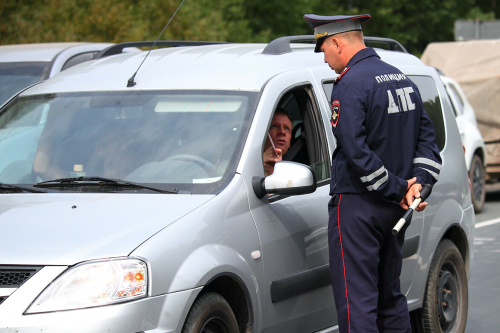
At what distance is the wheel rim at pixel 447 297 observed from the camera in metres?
5.09

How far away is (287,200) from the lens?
12.8 ft

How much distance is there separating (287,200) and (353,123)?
58 centimetres

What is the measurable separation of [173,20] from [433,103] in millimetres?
15427

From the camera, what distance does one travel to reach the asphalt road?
232 inches

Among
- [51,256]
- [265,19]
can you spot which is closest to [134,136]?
[51,256]

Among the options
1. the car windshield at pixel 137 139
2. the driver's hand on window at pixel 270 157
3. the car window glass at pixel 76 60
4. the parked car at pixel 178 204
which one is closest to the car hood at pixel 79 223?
the parked car at pixel 178 204

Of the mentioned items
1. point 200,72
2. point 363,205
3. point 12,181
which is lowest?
point 363,205

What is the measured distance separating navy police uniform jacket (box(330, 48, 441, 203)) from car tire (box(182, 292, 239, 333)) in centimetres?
81

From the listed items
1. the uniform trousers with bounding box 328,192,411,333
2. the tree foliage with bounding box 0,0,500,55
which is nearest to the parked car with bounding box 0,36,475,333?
the uniform trousers with bounding box 328,192,411,333

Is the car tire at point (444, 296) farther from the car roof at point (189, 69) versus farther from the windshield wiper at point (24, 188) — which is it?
the windshield wiper at point (24, 188)

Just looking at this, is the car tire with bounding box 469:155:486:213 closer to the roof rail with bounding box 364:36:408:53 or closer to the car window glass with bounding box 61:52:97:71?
the car window glass with bounding box 61:52:97:71

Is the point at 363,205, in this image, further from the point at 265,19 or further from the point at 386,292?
the point at 265,19

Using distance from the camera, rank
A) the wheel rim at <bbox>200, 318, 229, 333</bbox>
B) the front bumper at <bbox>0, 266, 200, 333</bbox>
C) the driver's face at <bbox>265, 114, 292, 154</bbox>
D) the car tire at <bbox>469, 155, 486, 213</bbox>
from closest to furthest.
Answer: the front bumper at <bbox>0, 266, 200, 333</bbox> → the wheel rim at <bbox>200, 318, 229, 333</bbox> → the driver's face at <bbox>265, 114, 292, 154</bbox> → the car tire at <bbox>469, 155, 486, 213</bbox>

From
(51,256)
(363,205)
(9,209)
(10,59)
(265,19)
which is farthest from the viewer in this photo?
(265,19)
